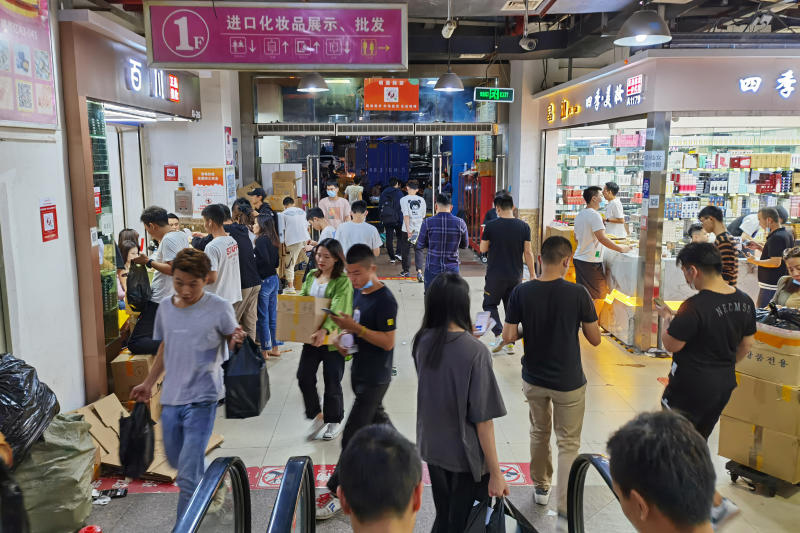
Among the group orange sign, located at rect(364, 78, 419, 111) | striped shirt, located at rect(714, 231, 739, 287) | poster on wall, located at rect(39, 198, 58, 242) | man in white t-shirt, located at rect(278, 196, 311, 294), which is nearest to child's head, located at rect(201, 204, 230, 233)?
poster on wall, located at rect(39, 198, 58, 242)

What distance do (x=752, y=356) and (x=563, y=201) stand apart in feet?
25.9

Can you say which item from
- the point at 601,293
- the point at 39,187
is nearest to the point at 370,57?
the point at 39,187

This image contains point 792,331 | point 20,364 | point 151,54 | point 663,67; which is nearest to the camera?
point 20,364

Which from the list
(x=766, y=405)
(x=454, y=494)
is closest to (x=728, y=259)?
(x=766, y=405)

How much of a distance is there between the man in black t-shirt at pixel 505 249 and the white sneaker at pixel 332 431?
7.26ft

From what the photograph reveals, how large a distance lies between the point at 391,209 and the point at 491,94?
3.11 metres

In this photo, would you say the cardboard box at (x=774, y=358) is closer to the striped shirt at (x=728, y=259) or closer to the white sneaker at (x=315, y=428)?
the striped shirt at (x=728, y=259)

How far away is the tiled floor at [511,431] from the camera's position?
3906 mm

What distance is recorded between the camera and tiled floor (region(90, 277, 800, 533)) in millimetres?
3906

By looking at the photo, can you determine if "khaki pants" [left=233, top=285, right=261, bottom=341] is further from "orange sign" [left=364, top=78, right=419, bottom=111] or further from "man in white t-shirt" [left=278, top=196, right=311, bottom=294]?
"orange sign" [left=364, top=78, right=419, bottom=111]

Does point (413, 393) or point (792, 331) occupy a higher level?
point (792, 331)

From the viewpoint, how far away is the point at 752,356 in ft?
13.8

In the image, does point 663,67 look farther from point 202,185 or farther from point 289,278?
point 202,185

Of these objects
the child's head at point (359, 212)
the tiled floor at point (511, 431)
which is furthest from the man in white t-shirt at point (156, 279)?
the child's head at point (359, 212)
